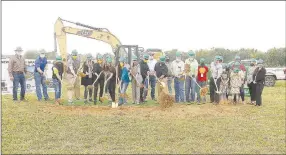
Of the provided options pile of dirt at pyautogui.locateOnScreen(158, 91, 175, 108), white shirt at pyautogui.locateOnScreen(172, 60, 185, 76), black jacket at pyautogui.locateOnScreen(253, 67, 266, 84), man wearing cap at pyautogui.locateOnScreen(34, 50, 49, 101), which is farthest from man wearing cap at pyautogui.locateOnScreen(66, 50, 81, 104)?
black jacket at pyautogui.locateOnScreen(253, 67, 266, 84)

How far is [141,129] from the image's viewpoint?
9.47 m

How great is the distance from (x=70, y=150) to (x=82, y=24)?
31.6ft

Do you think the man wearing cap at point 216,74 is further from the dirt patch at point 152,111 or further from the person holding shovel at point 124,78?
the person holding shovel at point 124,78

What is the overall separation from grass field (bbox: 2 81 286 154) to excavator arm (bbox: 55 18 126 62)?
3.44m

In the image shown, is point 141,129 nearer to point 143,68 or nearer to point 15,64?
point 143,68

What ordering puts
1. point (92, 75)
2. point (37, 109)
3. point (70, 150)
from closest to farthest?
point (70, 150) < point (37, 109) < point (92, 75)

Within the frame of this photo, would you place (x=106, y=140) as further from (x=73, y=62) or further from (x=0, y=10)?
(x=73, y=62)

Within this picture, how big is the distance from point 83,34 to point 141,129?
309 inches

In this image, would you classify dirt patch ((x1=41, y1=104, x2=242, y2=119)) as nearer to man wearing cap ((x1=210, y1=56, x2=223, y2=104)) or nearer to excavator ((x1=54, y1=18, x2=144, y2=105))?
man wearing cap ((x1=210, y1=56, x2=223, y2=104))

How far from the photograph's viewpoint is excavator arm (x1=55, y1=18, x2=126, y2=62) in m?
16.2

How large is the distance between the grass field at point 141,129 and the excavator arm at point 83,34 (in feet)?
11.3

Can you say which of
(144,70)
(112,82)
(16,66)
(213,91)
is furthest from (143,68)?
(16,66)

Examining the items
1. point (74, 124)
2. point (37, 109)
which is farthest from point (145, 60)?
point (74, 124)

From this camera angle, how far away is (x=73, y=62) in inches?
594
